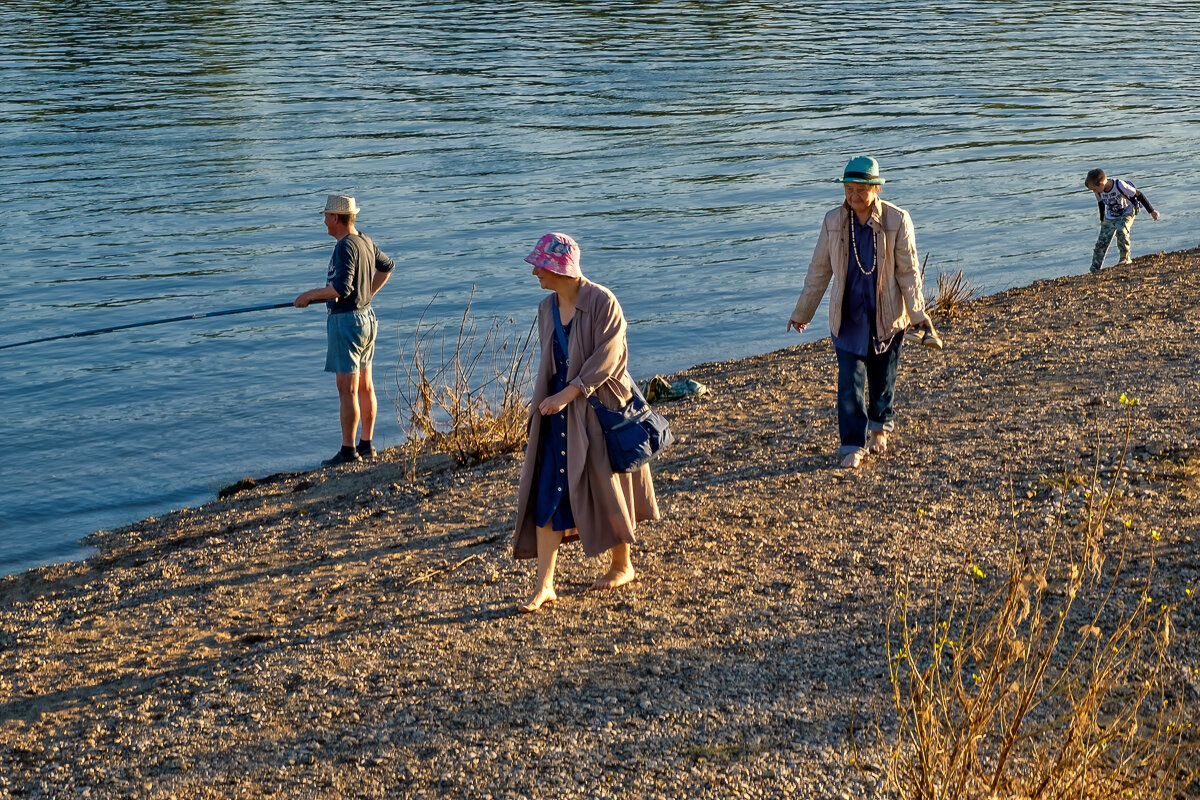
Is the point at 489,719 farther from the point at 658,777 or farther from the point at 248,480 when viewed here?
the point at 248,480

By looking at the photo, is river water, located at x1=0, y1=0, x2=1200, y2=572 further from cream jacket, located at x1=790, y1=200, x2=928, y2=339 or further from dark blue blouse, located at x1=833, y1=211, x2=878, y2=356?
cream jacket, located at x1=790, y1=200, x2=928, y2=339

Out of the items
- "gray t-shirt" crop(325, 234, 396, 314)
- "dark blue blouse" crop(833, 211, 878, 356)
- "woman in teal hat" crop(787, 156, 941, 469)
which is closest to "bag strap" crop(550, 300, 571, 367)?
A: "woman in teal hat" crop(787, 156, 941, 469)

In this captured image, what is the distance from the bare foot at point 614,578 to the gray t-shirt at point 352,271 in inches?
130

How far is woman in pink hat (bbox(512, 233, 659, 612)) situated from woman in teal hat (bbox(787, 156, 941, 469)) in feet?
6.28

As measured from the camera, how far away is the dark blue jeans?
25.4 ft

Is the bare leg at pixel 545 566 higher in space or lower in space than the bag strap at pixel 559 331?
→ lower

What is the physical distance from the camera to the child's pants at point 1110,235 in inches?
580

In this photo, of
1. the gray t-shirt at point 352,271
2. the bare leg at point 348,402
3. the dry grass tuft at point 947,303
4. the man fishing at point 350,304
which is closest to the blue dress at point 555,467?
the man fishing at point 350,304

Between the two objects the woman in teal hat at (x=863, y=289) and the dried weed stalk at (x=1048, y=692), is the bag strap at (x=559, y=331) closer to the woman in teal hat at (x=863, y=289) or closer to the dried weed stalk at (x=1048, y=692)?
the dried weed stalk at (x=1048, y=692)

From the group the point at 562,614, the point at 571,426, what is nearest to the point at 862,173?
the point at 571,426

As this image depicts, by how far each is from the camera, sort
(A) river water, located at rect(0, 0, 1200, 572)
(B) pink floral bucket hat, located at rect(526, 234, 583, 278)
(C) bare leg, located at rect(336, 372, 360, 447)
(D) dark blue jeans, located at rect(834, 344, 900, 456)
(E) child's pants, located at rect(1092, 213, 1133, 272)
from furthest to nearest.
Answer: (E) child's pants, located at rect(1092, 213, 1133, 272) → (A) river water, located at rect(0, 0, 1200, 572) → (C) bare leg, located at rect(336, 372, 360, 447) → (D) dark blue jeans, located at rect(834, 344, 900, 456) → (B) pink floral bucket hat, located at rect(526, 234, 583, 278)

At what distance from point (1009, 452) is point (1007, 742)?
4.16 meters

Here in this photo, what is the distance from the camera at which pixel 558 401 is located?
227 inches

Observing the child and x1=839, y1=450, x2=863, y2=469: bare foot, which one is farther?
the child
